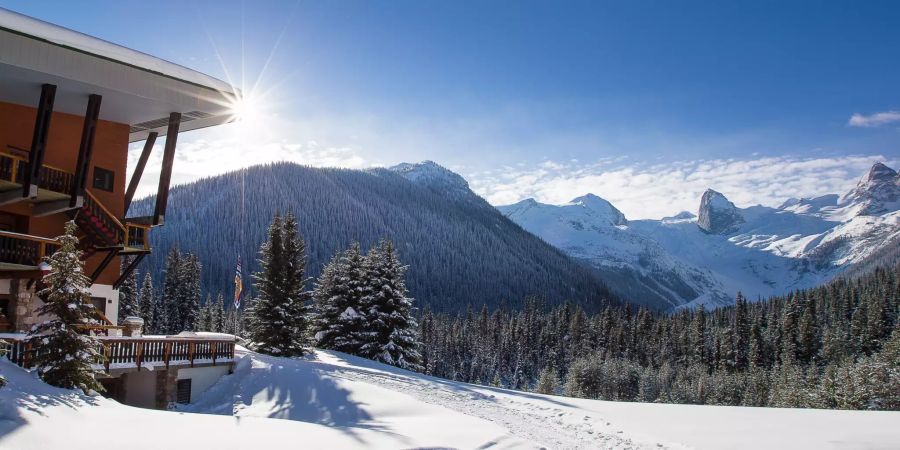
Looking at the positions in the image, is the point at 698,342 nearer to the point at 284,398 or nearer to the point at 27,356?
the point at 284,398

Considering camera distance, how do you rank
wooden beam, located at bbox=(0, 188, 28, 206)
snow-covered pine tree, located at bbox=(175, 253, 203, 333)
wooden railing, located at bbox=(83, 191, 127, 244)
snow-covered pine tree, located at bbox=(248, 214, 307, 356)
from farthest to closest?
snow-covered pine tree, located at bbox=(175, 253, 203, 333)
snow-covered pine tree, located at bbox=(248, 214, 307, 356)
wooden railing, located at bbox=(83, 191, 127, 244)
wooden beam, located at bbox=(0, 188, 28, 206)

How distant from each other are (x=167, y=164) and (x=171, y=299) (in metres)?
51.0

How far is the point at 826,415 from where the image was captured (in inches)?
721

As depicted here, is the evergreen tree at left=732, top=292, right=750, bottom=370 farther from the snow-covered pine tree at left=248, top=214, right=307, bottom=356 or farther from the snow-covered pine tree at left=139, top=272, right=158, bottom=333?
the snow-covered pine tree at left=248, top=214, right=307, bottom=356

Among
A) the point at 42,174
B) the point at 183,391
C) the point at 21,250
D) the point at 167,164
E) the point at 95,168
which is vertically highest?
the point at 167,164

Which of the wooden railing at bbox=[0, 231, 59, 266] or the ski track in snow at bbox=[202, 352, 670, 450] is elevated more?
the wooden railing at bbox=[0, 231, 59, 266]

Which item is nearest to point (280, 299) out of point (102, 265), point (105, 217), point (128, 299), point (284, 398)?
point (102, 265)

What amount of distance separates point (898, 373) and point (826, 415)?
50.7 m

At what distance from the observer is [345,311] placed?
4309cm

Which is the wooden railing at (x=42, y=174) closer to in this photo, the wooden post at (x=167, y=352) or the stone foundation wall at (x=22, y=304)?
the stone foundation wall at (x=22, y=304)

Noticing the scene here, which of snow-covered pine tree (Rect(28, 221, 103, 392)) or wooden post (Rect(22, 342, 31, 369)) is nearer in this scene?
snow-covered pine tree (Rect(28, 221, 103, 392))

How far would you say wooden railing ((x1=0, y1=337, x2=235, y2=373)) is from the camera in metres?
17.8

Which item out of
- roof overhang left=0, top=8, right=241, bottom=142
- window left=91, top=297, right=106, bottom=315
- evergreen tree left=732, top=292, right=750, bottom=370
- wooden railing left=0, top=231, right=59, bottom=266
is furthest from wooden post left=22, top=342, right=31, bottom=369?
evergreen tree left=732, top=292, right=750, bottom=370

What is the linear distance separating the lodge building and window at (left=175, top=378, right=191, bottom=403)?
4cm
